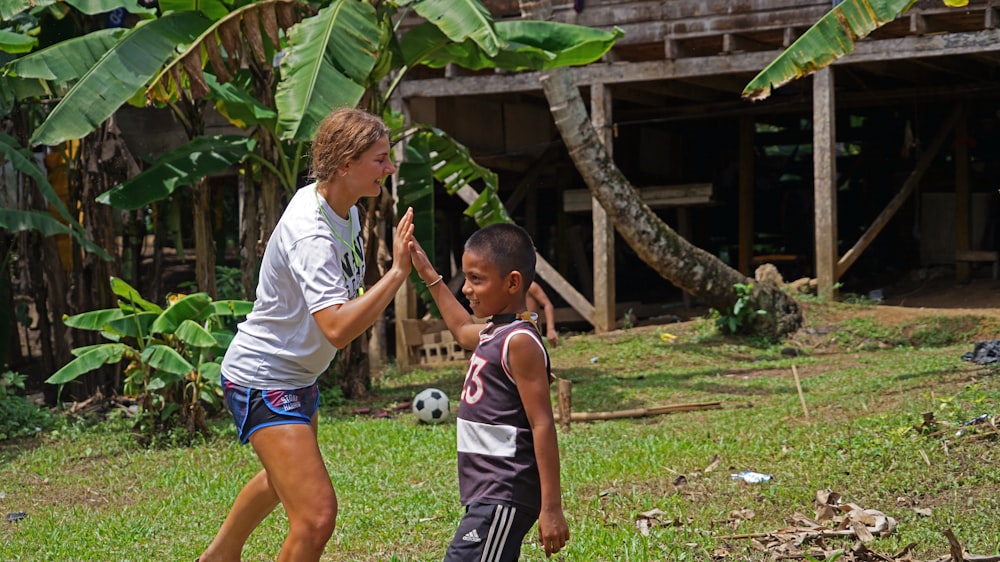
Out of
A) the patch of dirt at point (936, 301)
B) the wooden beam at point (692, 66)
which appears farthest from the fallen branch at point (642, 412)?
the wooden beam at point (692, 66)

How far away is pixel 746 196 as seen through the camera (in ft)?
57.9

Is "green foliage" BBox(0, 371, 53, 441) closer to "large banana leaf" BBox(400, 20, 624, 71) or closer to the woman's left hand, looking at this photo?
"large banana leaf" BBox(400, 20, 624, 71)

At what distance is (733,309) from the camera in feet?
43.2

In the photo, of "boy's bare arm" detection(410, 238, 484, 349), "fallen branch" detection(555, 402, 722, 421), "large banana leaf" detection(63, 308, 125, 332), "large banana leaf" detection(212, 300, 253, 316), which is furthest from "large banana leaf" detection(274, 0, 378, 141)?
"boy's bare arm" detection(410, 238, 484, 349)

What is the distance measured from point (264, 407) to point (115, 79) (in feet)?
17.1

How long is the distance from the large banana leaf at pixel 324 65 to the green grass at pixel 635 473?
238 cm

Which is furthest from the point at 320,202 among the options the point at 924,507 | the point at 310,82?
the point at 310,82

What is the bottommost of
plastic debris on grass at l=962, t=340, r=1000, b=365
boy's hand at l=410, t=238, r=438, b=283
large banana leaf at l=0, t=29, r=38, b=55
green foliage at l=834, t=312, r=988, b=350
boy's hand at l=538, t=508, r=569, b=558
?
green foliage at l=834, t=312, r=988, b=350

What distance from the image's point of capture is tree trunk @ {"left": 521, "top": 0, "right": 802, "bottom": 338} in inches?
448

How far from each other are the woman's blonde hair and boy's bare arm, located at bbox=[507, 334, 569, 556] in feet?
3.11

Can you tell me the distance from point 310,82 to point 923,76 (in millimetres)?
10809

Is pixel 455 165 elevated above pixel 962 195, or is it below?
above

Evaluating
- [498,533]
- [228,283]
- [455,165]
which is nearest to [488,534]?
[498,533]

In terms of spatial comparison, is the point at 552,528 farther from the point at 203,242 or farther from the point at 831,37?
the point at 203,242
